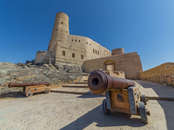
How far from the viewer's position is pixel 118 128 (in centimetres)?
155

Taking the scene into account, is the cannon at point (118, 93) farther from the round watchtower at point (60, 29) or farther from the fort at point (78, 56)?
the round watchtower at point (60, 29)

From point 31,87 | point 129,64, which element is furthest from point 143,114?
point 129,64

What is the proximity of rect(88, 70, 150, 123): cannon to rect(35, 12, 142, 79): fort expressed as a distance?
Result: 1063 cm

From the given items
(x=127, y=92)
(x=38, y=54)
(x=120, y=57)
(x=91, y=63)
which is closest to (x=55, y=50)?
(x=38, y=54)

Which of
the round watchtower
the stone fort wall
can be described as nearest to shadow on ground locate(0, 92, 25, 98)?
the stone fort wall

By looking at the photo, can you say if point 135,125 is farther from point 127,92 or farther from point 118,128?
point 127,92

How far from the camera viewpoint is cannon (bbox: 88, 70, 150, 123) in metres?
1.23

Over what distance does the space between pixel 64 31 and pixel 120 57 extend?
1576 cm

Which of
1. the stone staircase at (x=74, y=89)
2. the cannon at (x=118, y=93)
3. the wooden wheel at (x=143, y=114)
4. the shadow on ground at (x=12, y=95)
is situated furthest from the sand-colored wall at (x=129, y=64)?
the shadow on ground at (x=12, y=95)

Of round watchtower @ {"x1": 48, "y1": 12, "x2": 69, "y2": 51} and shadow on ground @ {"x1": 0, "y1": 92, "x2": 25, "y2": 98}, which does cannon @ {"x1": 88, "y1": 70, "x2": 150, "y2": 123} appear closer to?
shadow on ground @ {"x1": 0, "y1": 92, "x2": 25, "y2": 98}

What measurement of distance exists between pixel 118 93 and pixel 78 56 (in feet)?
54.3

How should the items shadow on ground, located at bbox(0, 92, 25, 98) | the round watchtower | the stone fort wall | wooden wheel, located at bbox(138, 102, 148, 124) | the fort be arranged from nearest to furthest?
wooden wheel, located at bbox(138, 102, 148, 124)
shadow on ground, located at bbox(0, 92, 25, 98)
the fort
the stone fort wall
the round watchtower

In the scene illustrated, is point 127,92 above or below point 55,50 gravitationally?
below

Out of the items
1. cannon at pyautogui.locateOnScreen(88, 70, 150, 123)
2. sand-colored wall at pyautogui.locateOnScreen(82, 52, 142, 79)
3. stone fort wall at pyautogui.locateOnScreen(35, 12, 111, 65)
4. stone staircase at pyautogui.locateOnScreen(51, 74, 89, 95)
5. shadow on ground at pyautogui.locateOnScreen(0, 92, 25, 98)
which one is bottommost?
shadow on ground at pyautogui.locateOnScreen(0, 92, 25, 98)
